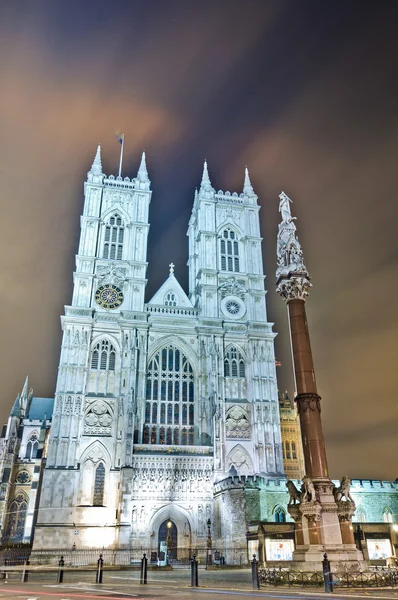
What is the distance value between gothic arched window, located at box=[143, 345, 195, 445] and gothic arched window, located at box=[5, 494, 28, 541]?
24135 mm

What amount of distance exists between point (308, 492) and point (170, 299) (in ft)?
119

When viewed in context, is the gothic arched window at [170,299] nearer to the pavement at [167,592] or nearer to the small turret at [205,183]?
the small turret at [205,183]

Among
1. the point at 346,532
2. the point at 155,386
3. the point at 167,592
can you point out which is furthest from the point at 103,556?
the point at 167,592

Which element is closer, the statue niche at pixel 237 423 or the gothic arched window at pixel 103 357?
the statue niche at pixel 237 423

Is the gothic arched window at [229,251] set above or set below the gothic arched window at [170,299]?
above

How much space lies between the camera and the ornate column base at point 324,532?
18.5m

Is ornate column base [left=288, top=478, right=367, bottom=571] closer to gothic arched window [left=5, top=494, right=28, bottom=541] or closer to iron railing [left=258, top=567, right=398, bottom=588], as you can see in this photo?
iron railing [left=258, top=567, right=398, bottom=588]

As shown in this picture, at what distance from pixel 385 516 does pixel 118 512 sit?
70.9 feet

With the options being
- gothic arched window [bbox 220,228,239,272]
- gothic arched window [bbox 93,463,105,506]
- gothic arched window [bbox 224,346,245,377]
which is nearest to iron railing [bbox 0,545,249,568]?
gothic arched window [bbox 93,463,105,506]

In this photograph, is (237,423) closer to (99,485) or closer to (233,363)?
(233,363)

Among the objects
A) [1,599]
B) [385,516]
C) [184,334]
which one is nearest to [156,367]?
[184,334]

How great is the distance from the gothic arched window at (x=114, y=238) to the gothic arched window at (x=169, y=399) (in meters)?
12.6

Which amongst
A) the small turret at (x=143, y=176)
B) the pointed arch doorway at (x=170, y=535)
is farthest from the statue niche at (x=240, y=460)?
the small turret at (x=143, y=176)

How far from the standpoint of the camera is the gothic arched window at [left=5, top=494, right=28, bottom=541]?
183ft
